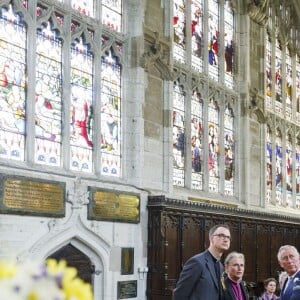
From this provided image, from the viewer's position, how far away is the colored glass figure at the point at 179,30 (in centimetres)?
1270

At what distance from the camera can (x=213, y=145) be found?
13758 mm

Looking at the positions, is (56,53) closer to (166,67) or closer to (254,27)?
(166,67)

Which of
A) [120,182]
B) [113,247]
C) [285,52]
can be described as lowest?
[113,247]

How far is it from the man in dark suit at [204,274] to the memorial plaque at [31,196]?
4.42 metres

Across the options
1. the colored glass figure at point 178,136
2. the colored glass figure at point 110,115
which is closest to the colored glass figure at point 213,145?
the colored glass figure at point 178,136

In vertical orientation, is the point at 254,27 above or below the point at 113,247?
above

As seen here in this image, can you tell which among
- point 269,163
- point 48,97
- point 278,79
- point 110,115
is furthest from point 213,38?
point 48,97

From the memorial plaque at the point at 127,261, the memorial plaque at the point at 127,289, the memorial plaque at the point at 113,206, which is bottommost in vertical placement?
the memorial plaque at the point at 127,289

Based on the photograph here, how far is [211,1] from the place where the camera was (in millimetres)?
14328

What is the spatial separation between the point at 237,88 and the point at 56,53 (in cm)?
592

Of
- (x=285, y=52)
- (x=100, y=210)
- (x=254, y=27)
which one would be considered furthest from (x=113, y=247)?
(x=285, y=52)

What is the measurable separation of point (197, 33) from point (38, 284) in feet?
43.1

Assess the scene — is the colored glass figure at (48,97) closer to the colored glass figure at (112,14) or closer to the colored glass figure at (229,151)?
the colored glass figure at (112,14)

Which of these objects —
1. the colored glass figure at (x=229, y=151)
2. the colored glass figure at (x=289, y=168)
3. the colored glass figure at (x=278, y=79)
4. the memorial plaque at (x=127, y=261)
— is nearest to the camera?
the memorial plaque at (x=127, y=261)
